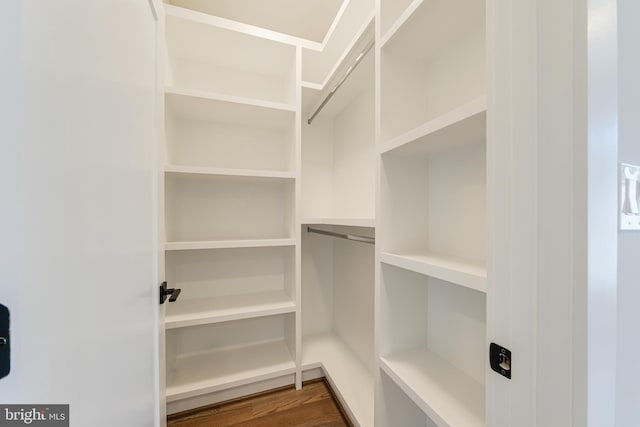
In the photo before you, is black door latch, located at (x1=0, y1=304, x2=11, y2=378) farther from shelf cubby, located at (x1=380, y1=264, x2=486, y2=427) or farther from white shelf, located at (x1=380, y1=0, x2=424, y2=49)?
white shelf, located at (x1=380, y1=0, x2=424, y2=49)

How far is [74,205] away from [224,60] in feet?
4.86

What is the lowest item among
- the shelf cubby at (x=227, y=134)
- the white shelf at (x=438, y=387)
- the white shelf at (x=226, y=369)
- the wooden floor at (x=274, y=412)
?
the wooden floor at (x=274, y=412)

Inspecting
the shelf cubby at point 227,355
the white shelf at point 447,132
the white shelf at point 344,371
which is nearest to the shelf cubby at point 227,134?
the white shelf at point 447,132

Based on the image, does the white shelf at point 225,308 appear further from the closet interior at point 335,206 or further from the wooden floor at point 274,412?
the wooden floor at point 274,412

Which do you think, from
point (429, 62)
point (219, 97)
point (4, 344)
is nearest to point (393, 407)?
point (4, 344)

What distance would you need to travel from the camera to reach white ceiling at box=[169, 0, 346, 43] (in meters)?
1.38

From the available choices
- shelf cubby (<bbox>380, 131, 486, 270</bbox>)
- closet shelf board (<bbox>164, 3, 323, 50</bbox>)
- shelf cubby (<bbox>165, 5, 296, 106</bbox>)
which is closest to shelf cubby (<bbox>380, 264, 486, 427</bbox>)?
shelf cubby (<bbox>380, 131, 486, 270</bbox>)

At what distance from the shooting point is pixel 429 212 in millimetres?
942

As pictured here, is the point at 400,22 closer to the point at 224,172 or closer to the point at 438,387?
the point at 224,172

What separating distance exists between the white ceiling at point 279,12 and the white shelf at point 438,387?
6.36ft

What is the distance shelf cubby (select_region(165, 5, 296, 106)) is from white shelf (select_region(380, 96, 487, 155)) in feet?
2.84

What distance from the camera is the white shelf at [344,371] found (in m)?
1.11

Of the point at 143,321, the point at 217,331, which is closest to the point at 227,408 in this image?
the point at 217,331

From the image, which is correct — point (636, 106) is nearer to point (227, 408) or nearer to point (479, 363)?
point (479, 363)
